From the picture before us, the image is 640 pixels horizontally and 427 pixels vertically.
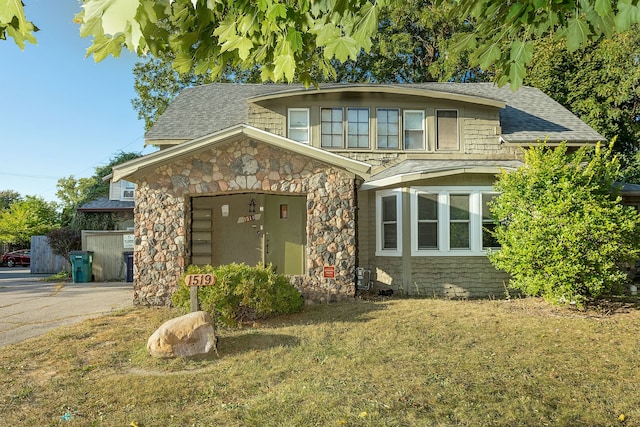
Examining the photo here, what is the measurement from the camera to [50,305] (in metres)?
9.69

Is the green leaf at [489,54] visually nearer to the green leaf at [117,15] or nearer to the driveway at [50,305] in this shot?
the green leaf at [117,15]

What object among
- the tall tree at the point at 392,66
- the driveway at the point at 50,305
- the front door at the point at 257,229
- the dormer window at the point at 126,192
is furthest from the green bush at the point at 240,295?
the tall tree at the point at 392,66

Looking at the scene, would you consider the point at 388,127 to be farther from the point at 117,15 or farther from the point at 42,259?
the point at 42,259

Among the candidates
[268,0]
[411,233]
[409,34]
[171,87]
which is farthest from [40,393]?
[409,34]

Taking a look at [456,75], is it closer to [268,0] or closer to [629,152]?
[629,152]

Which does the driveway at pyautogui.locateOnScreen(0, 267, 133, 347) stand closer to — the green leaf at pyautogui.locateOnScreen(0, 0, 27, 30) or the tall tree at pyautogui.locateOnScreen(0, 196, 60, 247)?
the green leaf at pyautogui.locateOnScreen(0, 0, 27, 30)

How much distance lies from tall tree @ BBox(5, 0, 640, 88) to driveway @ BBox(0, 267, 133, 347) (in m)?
5.59

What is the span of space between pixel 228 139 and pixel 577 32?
6.55 m

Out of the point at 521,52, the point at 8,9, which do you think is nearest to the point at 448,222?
the point at 521,52

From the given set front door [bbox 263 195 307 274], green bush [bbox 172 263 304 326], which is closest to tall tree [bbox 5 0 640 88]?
green bush [bbox 172 263 304 326]

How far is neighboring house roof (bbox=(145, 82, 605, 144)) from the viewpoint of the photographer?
38.9 feet

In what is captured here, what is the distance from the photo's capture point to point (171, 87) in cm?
2381

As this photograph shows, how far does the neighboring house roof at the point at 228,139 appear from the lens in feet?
28.3

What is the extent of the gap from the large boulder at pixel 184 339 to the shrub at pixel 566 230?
6.02 meters
